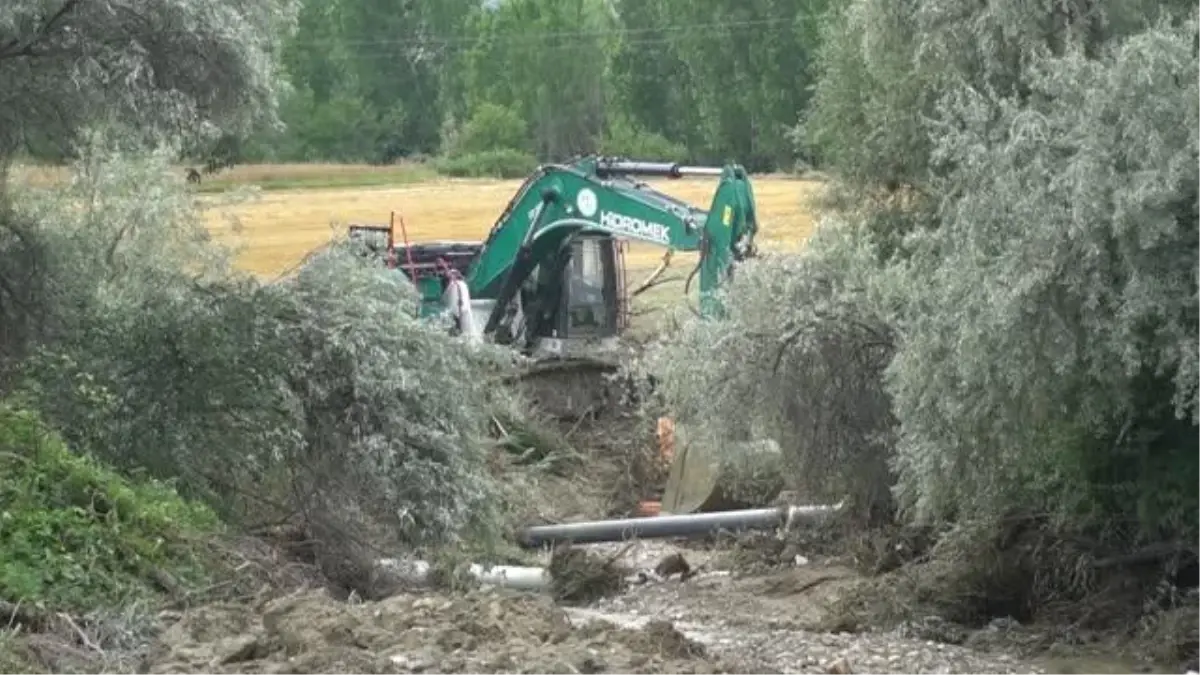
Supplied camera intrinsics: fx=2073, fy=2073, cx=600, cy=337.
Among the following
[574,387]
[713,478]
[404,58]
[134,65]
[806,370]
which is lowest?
[713,478]

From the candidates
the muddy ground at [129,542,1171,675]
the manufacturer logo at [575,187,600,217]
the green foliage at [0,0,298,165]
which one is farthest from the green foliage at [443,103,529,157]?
the muddy ground at [129,542,1171,675]

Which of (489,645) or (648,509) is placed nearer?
(489,645)

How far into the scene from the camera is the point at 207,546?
467 inches

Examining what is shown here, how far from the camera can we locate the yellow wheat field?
22.4m

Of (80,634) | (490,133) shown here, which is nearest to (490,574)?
(80,634)

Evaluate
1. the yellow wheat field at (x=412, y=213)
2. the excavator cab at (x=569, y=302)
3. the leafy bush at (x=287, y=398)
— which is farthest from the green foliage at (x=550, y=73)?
the leafy bush at (x=287, y=398)

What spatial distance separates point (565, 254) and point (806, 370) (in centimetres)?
855

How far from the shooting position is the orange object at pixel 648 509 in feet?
77.6

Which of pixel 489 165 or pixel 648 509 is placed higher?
pixel 489 165

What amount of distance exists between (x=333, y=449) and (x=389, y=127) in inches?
2846

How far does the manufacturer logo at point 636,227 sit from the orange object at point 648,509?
305 cm

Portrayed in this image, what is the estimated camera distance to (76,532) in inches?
425

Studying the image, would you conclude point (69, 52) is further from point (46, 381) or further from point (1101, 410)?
point (1101, 410)

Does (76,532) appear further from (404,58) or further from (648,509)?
(404,58)
